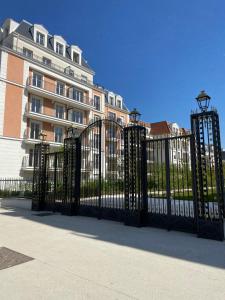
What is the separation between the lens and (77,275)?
12.5 ft

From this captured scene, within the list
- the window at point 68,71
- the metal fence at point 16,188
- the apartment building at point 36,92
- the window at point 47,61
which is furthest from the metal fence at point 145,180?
the window at point 68,71

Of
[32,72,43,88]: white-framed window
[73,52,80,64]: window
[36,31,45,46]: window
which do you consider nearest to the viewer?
[32,72,43,88]: white-framed window

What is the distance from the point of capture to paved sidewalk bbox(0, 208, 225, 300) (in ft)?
10.7

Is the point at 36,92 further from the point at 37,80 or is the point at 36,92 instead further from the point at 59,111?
the point at 59,111

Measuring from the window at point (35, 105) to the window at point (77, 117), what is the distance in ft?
14.5

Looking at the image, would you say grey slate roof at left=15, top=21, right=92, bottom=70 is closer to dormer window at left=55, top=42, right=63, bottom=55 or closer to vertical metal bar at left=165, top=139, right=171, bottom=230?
dormer window at left=55, top=42, right=63, bottom=55

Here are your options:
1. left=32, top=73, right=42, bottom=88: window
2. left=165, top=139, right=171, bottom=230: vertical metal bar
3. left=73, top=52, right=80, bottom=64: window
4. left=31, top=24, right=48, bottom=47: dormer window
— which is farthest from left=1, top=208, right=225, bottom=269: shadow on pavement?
left=73, top=52, right=80, bottom=64: window

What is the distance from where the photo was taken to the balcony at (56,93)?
2518cm

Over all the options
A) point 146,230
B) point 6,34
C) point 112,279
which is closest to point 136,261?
point 112,279

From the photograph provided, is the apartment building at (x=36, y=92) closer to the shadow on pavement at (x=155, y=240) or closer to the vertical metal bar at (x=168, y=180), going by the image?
the shadow on pavement at (x=155, y=240)

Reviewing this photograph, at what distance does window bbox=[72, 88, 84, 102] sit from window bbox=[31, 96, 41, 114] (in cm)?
479

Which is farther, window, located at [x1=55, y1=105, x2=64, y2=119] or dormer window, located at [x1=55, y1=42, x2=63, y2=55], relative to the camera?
dormer window, located at [x1=55, y1=42, x2=63, y2=55]

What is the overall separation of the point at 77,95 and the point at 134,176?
944 inches

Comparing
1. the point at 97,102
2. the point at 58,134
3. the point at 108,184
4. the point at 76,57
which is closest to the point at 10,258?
the point at 108,184
